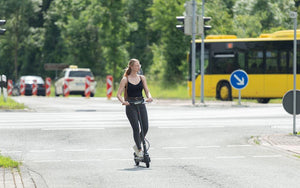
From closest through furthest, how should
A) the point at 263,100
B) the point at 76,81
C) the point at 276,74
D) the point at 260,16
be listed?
the point at 276,74, the point at 263,100, the point at 76,81, the point at 260,16

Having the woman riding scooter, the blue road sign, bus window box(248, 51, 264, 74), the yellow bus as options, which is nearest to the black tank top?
the woman riding scooter

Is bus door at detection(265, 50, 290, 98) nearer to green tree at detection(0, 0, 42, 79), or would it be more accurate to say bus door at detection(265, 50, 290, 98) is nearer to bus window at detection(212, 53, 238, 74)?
bus window at detection(212, 53, 238, 74)

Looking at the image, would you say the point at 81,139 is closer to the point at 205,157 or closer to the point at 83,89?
the point at 205,157

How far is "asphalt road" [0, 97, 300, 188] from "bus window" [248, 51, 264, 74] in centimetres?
834

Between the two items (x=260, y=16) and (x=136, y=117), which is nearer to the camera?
(x=136, y=117)

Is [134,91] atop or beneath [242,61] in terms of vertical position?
atop

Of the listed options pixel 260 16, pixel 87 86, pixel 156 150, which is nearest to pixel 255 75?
pixel 87 86

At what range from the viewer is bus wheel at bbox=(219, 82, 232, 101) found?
3028 centimetres

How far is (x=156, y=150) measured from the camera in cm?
1257

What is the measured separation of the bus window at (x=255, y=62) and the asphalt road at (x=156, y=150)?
834 centimetres

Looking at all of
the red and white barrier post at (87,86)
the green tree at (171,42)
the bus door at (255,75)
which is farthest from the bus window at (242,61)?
the green tree at (171,42)

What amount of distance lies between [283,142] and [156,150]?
2.55m

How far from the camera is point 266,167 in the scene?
10.2 meters

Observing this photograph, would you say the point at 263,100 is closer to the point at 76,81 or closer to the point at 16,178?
the point at 76,81
